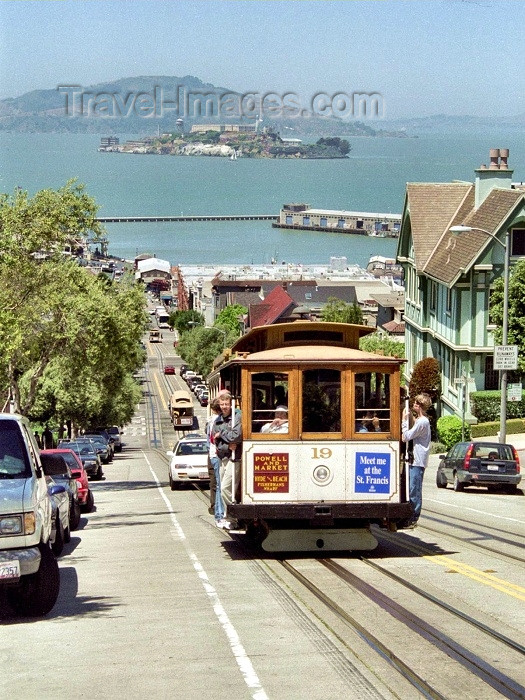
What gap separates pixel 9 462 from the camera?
42.6 ft

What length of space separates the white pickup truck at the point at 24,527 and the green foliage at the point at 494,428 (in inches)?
1652

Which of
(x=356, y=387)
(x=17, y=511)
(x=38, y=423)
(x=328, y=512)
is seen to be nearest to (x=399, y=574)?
(x=328, y=512)

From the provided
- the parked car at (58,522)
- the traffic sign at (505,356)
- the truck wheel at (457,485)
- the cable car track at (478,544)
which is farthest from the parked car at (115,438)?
the parked car at (58,522)

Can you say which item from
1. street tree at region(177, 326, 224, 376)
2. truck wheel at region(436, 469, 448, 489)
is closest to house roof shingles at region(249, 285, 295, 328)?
street tree at region(177, 326, 224, 376)

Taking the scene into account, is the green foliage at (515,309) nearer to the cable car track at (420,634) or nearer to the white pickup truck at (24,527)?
the cable car track at (420,634)

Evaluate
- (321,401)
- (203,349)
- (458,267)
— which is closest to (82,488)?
(321,401)

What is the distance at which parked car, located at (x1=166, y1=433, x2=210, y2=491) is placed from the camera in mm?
32875

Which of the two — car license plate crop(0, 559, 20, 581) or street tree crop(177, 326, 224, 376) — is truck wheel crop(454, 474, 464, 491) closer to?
car license plate crop(0, 559, 20, 581)

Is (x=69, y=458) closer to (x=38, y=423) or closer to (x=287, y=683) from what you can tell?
(x=287, y=683)

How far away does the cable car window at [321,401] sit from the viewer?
1669cm

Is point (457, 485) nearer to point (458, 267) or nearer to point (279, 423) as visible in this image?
point (279, 423)

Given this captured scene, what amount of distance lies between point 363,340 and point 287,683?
81.4m

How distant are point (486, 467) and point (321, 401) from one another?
1737 centimetres

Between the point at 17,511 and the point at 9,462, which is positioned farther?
the point at 9,462
